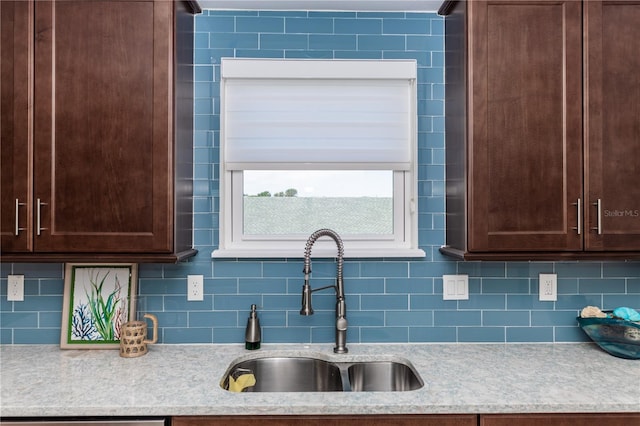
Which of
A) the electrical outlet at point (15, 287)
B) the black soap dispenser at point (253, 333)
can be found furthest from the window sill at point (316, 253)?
the electrical outlet at point (15, 287)

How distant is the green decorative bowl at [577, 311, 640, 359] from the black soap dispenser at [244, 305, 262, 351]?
137 centimetres

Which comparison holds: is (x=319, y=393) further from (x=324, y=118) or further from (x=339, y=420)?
(x=324, y=118)

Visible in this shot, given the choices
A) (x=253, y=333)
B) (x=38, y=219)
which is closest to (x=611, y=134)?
(x=253, y=333)

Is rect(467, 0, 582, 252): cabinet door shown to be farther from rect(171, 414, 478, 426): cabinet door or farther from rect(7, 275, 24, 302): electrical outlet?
rect(7, 275, 24, 302): electrical outlet

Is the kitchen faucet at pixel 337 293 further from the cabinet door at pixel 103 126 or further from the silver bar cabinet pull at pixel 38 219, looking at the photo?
the silver bar cabinet pull at pixel 38 219

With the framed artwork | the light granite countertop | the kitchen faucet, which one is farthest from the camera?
the framed artwork

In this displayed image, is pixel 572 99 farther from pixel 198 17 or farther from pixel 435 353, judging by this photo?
pixel 198 17

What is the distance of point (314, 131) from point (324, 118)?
74mm

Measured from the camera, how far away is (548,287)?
2023 millimetres

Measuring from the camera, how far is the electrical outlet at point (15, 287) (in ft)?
6.51

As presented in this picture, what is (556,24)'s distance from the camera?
1.71 meters

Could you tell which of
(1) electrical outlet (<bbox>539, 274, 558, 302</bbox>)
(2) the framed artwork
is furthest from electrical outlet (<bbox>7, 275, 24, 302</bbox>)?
(1) electrical outlet (<bbox>539, 274, 558, 302</bbox>)

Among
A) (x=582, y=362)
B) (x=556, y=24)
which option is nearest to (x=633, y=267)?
(x=582, y=362)

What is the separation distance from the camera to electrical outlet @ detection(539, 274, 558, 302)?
2023 millimetres
